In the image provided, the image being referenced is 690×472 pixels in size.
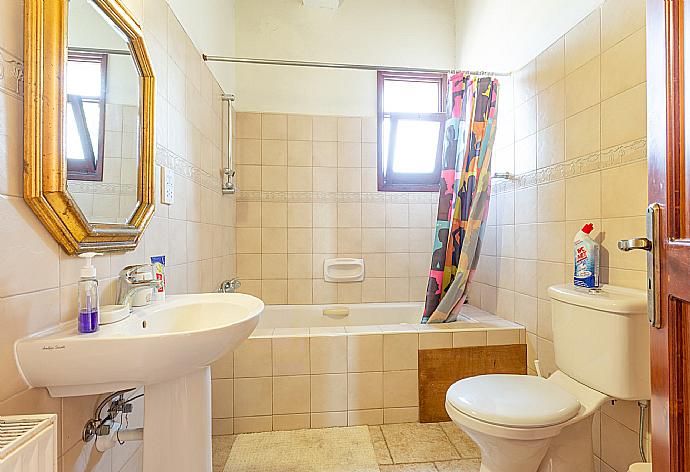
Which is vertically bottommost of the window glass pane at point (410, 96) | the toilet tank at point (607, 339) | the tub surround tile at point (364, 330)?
the tub surround tile at point (364, 330)

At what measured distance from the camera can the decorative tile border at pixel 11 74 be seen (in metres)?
0.87

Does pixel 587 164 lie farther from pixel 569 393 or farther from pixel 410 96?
pixel 410 96

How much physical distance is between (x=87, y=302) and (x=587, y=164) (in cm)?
195

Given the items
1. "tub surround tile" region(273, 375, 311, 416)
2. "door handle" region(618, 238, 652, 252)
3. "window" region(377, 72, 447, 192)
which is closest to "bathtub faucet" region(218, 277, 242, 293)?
"tub surround tile" region(273, 375, 311, 416)

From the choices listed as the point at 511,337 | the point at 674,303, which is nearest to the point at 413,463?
the point at 511,337

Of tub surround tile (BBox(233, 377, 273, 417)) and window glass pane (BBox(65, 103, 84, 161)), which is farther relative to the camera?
tub surround tile (BBox(233, 377, 273, 417))

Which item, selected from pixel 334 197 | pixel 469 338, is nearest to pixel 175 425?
pixel 469 338

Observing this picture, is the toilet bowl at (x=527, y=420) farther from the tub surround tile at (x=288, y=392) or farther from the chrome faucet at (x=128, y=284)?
the chrome faucet at (x=128, y=284)

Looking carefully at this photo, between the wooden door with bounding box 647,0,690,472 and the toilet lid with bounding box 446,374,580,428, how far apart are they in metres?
0.47

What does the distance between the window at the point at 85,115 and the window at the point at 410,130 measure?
2.18m

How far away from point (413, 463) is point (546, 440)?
671 millimetres

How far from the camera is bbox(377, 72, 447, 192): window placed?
3176mm

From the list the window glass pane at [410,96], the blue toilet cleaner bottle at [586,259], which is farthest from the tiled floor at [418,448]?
the window glass pane at [410,96]

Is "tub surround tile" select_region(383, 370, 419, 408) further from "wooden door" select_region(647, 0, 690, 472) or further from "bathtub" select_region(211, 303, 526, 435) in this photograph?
"wooden door" select_region(647, 0, 690, 472)
